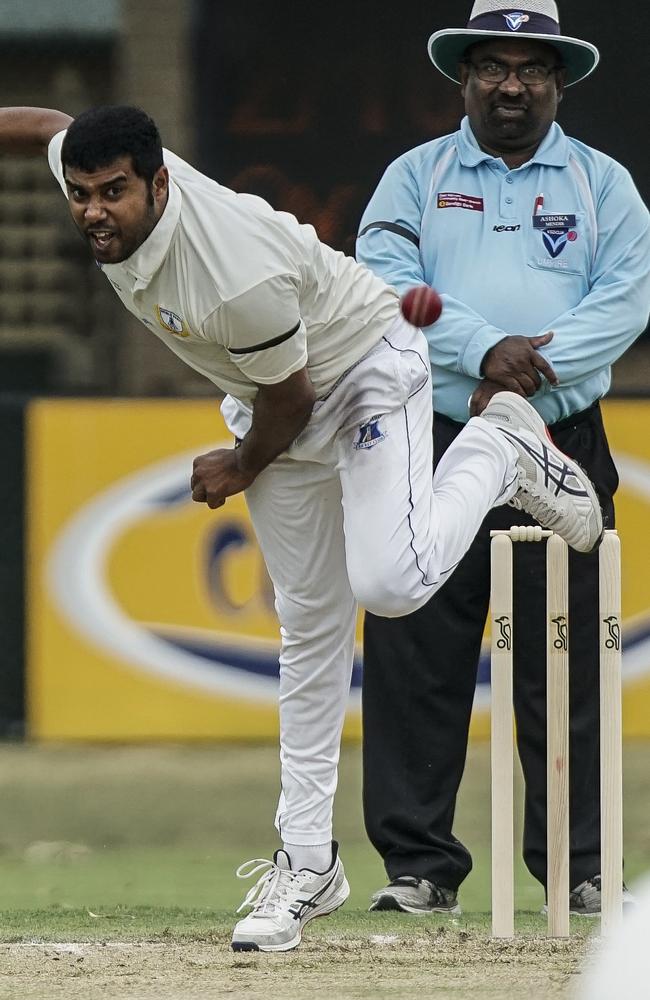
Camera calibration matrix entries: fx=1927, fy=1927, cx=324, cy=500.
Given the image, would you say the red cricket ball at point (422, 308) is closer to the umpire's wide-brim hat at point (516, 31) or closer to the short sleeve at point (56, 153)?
the short sleeve at point (56, 153)

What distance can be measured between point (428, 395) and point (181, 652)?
2526 millimetres

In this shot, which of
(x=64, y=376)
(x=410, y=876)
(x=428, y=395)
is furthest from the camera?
(x=64, y=376)

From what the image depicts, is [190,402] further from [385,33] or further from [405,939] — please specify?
[405,939]

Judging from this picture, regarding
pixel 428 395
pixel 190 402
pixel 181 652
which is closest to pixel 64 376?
pixel 190 402

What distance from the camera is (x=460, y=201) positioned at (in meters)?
3.93

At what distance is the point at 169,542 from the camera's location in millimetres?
5953

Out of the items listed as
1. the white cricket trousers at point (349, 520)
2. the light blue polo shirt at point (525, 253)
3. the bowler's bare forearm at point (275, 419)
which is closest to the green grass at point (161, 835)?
the white cricket trousers at point (349, 520)

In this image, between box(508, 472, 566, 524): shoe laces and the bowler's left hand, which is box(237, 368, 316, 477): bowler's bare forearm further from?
box(508, 472, 566, 524): shoe laces

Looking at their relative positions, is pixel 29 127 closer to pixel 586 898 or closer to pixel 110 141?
pixel 110 141

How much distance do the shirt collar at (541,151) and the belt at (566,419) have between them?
1.65 feet

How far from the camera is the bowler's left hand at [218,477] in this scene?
3.38 meters

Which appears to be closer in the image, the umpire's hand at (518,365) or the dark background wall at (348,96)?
the umpire's hand at (518,365)

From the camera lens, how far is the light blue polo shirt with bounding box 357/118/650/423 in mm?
3842

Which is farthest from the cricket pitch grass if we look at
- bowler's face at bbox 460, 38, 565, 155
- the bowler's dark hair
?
bowler's face at bbox 460, 38, 565, 155
